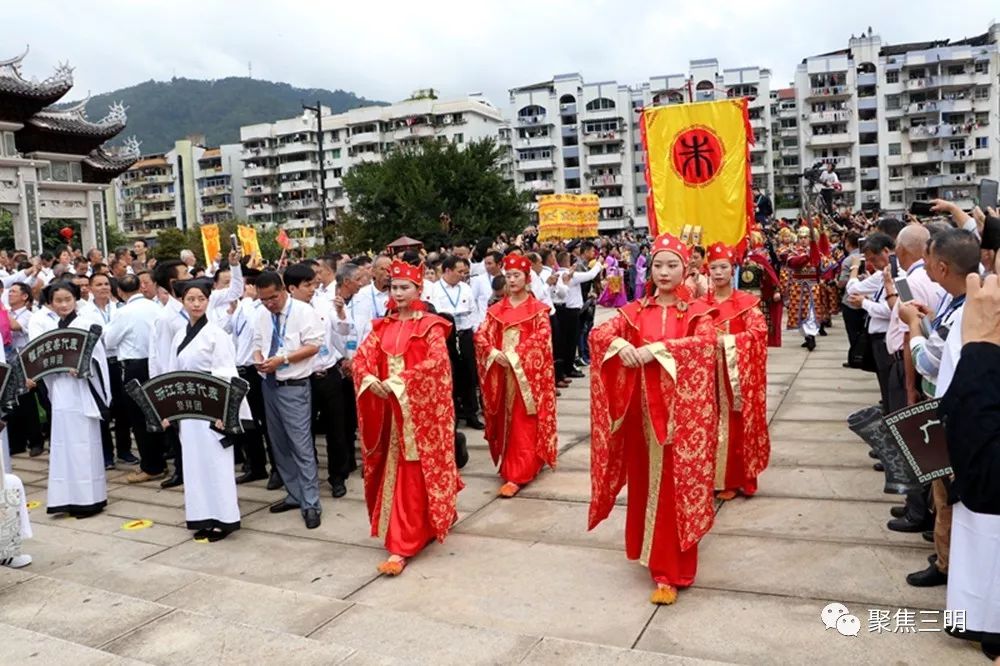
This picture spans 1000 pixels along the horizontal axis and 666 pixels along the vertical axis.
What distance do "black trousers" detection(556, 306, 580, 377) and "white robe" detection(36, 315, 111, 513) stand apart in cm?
560

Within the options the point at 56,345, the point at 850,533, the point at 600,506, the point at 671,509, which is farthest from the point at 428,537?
the point at 56,345

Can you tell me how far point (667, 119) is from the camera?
24.0ft

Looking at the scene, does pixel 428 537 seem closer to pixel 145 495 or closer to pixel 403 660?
pixel 403 660

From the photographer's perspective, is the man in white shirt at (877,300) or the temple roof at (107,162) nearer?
the man in white shirt at (877,300)

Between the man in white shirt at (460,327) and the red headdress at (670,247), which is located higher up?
the red headdress at (670,247)

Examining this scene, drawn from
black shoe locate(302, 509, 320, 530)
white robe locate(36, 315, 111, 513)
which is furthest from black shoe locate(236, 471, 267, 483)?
black shoe locate(302, 509, 320, 530)

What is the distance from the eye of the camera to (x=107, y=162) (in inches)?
1435

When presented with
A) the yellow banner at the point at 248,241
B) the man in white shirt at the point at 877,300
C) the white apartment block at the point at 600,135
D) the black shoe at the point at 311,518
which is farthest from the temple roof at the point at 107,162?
the man in white shirt at the point at 877,300

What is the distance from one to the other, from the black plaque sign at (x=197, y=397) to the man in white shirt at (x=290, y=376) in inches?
15.1

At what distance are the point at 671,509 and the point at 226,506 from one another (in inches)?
112

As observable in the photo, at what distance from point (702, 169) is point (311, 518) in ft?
14.2

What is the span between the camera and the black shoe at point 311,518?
5443 millimetres

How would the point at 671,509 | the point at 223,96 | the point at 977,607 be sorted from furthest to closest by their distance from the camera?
the point at 223,96 < the point at 671,509 < the point at 977,607

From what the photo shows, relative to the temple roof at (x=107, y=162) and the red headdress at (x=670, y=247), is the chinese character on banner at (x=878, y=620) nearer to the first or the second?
the red headdress at (x=670, y=247)
